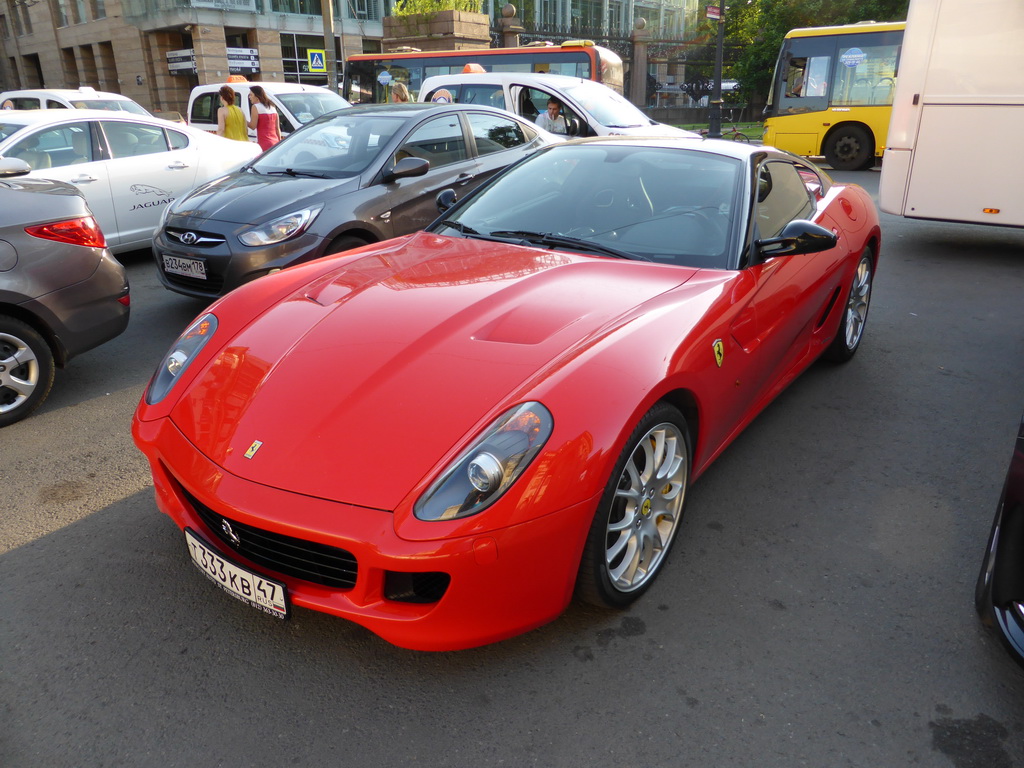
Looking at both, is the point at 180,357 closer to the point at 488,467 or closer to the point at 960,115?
the point at 488,467

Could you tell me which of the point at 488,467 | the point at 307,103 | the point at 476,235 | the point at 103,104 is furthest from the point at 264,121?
the point at 488,467

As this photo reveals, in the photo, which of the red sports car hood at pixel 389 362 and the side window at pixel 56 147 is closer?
the red sports car hood at pixel 389 362

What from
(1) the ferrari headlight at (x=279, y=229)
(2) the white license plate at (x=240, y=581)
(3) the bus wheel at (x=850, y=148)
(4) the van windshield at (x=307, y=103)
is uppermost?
(4) the van windshield at (x=307, y=103)

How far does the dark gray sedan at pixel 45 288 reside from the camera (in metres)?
4.17

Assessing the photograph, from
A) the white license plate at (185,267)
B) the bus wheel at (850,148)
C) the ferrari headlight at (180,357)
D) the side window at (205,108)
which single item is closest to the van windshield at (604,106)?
the bus wheel at (850,148)

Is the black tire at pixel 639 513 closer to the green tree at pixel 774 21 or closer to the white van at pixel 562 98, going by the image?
the white van at pixel 562 98

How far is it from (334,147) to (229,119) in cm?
492

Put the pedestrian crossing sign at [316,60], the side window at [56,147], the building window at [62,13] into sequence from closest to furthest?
the side window at [56,147] → the pedestrian crossing sign at [316,60] → the building window at [62,13]

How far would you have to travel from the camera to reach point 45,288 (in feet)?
14.0

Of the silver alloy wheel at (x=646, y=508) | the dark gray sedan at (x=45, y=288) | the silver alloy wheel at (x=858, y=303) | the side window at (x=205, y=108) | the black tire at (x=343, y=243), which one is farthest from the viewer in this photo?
the side window at (x=205, y=108)

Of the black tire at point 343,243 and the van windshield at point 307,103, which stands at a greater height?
the van windshield at point 307,103

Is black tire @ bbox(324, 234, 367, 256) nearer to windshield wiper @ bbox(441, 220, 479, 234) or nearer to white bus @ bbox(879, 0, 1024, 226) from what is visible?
windshield wiper @ bbox(441, 220, 479, 234)

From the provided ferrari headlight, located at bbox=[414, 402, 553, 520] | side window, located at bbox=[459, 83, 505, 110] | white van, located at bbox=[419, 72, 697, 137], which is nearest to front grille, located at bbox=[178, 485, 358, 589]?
ferrari headlight, located at bbox=[414, 402, 553, 520]

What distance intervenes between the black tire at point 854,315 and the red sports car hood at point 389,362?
6.38 feet
